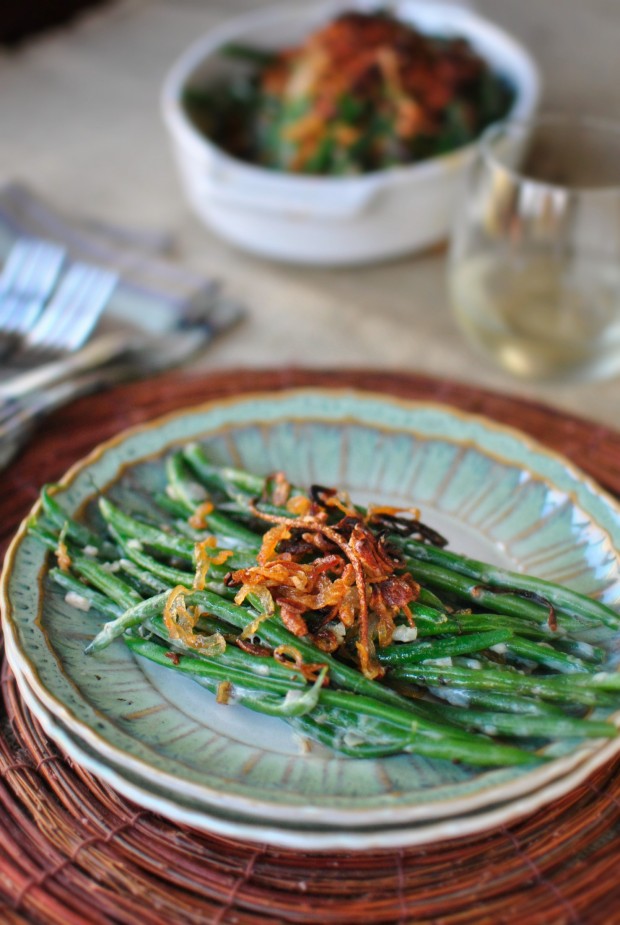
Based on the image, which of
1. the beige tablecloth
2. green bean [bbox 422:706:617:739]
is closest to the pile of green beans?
green bean [bbox 422:706:617:739]

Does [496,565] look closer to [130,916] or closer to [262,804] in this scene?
[262,804]

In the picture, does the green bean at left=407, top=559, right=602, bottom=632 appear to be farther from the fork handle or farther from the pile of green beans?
the fork handle

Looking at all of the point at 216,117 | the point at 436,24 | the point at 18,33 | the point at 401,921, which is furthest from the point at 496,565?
the point at 18,33

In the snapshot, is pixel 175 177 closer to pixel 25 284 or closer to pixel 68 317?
pixel 25 284

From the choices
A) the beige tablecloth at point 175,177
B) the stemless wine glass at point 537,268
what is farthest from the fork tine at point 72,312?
the stemless wine glass at point 537,268

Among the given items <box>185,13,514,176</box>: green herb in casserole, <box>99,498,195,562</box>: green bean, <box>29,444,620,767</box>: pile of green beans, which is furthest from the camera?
<box>185,13,514,176</box>: green herb in casserole

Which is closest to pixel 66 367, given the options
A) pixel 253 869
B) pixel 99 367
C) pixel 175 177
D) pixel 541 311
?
pixel 99 367
